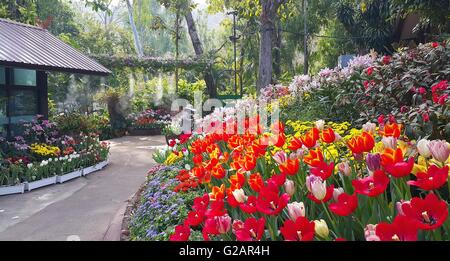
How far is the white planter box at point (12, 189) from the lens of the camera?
7.37m

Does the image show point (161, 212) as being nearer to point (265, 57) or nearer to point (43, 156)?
point (43, 156)

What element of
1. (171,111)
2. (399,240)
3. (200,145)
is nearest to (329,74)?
(200,145)

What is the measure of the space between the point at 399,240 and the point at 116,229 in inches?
162

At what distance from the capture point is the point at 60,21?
31.3m

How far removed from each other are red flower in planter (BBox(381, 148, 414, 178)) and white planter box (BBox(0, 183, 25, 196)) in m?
7.22

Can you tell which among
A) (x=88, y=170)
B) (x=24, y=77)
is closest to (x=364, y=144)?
(x=88, y=170)

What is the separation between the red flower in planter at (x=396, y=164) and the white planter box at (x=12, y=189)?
23.7ft

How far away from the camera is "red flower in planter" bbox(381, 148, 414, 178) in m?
1.52

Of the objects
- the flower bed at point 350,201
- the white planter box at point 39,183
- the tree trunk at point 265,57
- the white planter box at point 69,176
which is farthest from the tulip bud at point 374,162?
the tree trunk at point 265,57

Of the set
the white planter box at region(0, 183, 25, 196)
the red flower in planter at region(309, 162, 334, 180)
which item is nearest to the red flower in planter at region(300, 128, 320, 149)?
the red flower in planter at region(309, 162, 334, 180)

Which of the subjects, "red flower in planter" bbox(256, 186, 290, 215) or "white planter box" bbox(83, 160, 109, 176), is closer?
"red flower in planter" bbox(256, 186, 290, 215)

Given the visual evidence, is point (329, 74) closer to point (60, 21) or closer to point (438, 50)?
point (438, 50)

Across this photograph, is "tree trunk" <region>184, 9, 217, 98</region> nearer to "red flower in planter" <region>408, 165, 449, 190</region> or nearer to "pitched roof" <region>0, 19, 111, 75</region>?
"pitched roof" <region>0, 19, 111, 75</region>

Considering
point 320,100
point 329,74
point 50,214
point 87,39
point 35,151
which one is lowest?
point 50,214
